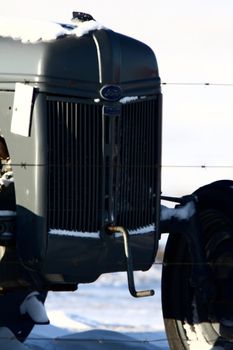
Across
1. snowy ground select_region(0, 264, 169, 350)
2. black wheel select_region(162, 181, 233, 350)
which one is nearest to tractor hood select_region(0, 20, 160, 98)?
black wheel select_region(162, 181, 233, 350)

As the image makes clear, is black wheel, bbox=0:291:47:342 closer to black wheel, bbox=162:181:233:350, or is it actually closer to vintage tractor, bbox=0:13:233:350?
vintage tractor, bbox=0:13:233:350

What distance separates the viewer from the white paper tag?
758 centimetres

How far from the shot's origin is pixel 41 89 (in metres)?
7.60

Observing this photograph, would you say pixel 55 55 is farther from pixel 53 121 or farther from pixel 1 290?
pixel 1 290

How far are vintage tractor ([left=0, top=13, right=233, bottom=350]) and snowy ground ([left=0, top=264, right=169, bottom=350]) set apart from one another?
99cm

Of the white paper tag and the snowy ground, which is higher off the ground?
the white paper tag

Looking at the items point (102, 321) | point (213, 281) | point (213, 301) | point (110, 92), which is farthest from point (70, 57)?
point (102, 321)

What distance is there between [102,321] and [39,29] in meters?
3.50

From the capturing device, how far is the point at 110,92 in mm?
7676

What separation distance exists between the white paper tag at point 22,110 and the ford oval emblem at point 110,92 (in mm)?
365

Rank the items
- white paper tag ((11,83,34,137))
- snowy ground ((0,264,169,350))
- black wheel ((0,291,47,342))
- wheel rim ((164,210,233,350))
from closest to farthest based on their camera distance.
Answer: white paper tag ((11,83,34,137))
wheel rim ((164,210,233,350))
black wheel ((0,291,47,342))
snowy ground ((0,264,169,350))

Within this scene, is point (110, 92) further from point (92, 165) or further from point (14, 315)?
point (14, 315)

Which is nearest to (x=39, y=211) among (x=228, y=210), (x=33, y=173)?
(x=33, y=173)

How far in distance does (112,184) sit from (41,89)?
61cm
